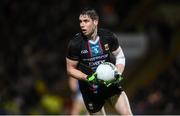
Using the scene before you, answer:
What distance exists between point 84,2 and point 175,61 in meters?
4.09

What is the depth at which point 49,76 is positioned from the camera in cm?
2147

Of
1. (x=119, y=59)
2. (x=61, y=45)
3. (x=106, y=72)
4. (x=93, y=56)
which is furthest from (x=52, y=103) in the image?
(x=106, y=72)

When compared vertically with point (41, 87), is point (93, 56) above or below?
above

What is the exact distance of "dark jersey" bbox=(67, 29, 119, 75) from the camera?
11.2 meters

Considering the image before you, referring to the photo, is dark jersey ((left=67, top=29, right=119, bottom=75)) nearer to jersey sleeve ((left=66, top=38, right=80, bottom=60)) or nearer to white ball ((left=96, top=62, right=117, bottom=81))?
jersey sleeve ((left=66, top=38, right=80, bottom=60))

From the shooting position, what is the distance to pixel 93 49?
11211 millimetres

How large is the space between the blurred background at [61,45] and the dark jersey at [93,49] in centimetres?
746

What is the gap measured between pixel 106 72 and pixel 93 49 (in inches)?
25.4

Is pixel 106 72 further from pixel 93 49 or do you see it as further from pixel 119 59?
pixel 119 59

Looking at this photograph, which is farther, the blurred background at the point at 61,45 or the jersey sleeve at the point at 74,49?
the blurred background at the point at 61,45

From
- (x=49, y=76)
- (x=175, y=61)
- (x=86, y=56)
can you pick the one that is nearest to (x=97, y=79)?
(x=86, y=56)

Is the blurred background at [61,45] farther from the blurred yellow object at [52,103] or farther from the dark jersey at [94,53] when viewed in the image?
the dark jersey at [94,53]

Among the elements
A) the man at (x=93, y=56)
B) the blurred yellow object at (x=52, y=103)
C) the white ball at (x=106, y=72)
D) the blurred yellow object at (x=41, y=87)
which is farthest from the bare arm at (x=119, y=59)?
the blurred yellow object at (x=41, y=87)

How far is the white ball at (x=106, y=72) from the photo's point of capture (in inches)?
421
